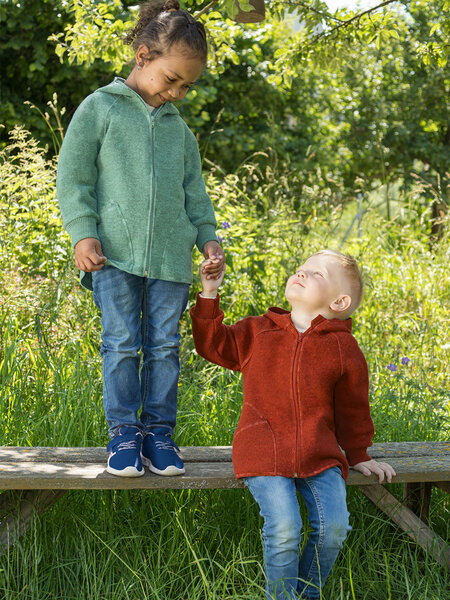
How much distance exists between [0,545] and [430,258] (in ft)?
13.3

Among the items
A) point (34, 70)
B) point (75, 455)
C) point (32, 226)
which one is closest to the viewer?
point (75, 455)

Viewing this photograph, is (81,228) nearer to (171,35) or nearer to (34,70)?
(171,35)

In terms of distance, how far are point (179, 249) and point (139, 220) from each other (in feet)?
0.56

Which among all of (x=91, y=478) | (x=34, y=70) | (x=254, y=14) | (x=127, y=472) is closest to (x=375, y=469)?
(x=127, y=472)

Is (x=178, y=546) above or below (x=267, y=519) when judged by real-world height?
below

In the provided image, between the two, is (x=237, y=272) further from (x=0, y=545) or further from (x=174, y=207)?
(x=0, y=545)

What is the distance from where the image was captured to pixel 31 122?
281 inches

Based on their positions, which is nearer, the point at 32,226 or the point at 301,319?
the point at 301,319

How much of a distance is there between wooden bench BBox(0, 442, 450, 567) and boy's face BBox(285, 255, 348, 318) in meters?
0.56

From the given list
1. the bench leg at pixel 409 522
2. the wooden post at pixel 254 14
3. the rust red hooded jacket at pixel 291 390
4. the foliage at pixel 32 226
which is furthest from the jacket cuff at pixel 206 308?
the foliage at pixel 32 226

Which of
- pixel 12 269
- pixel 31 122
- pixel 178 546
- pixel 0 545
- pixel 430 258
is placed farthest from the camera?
pixel 31 122

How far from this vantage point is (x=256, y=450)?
2.18 m

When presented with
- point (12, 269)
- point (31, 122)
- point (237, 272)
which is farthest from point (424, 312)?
point (31, 122)

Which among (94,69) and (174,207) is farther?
(94,69)
